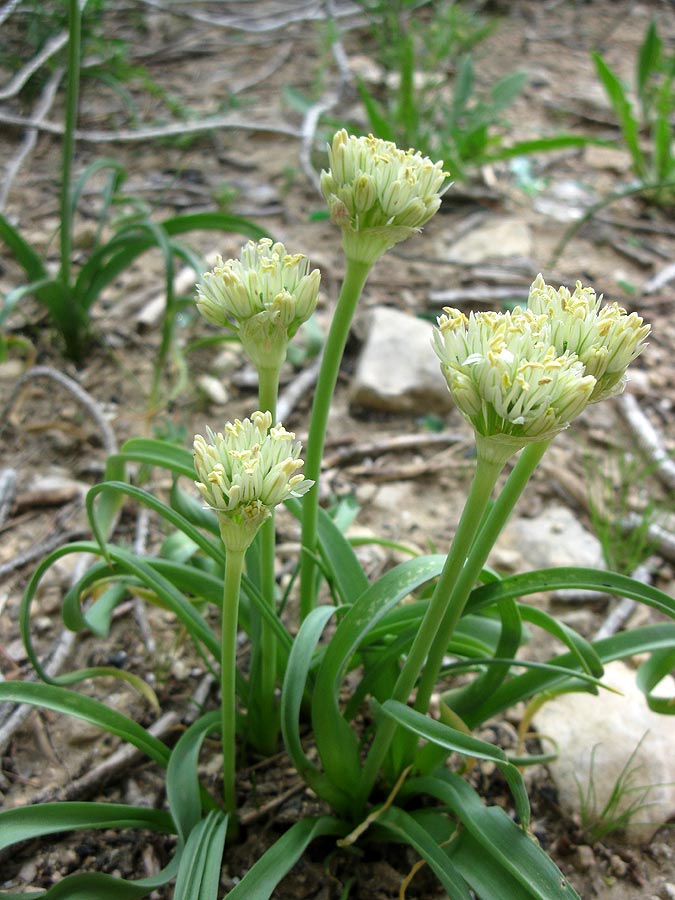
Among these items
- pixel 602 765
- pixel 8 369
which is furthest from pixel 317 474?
pixel 8 369

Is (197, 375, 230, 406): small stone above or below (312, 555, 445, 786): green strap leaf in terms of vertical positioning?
below

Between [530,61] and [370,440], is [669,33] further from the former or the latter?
[370,440]

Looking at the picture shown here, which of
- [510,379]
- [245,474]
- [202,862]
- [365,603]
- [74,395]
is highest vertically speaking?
[510,379]

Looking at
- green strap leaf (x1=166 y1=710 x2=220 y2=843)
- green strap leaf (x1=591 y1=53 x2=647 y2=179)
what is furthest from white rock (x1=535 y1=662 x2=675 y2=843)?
green strap leaf (x1=591 y1=53 x2=647 y2=179)

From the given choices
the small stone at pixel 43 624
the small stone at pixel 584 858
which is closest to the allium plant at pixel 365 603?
the small stone at pixel 584 858

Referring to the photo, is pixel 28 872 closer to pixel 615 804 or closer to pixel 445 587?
pixel 445 587

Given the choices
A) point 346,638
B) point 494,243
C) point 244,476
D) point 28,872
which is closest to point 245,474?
point 244,476

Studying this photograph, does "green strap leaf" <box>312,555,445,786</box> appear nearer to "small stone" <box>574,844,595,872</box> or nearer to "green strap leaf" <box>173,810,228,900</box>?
"green strap leaf" <box>173,810,228,900</box>
